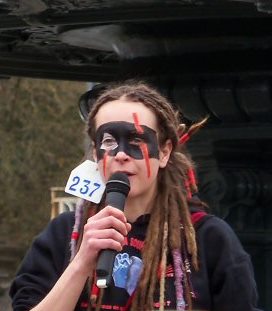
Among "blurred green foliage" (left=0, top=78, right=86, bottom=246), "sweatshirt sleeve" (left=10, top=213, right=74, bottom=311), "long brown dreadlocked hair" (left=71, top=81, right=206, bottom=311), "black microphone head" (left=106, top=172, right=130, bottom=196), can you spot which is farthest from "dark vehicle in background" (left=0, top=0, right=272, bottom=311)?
"blurred green foliage" (left=0, top=78, right=86, bottom=246)

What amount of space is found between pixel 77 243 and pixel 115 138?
26cm

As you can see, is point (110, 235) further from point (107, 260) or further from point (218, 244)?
point (218, 244)

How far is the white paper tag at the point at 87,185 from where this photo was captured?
2871 mm

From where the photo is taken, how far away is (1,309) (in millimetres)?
14312

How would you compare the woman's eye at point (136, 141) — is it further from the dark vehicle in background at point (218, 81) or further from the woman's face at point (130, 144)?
the dark vehicle in background at point (218, 81)

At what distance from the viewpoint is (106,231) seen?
259 centimetres

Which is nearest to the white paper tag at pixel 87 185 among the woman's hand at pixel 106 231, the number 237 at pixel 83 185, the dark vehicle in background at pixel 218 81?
the number 237 at pixel 83 185

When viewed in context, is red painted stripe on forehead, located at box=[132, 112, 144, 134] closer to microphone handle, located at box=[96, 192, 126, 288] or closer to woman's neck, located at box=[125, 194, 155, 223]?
woman's neck, located at box=[125, 194, 155, 223]

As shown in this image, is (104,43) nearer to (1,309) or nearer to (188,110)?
(188,110)

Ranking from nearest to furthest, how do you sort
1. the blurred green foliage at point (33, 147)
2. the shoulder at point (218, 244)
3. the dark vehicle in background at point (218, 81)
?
the shoulder at point (218, 244) → the dark vehicle in background at point (218, 81) → the blurred green foliage at point (33, 147)

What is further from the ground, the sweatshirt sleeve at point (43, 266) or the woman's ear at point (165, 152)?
the woman's ear at point (165, 152)

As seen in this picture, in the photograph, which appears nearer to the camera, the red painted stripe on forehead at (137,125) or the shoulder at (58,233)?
the red painted stripe on forehead at (137,125)

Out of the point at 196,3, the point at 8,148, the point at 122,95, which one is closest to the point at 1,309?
the point at 8,148

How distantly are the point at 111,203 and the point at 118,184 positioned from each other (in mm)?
67
